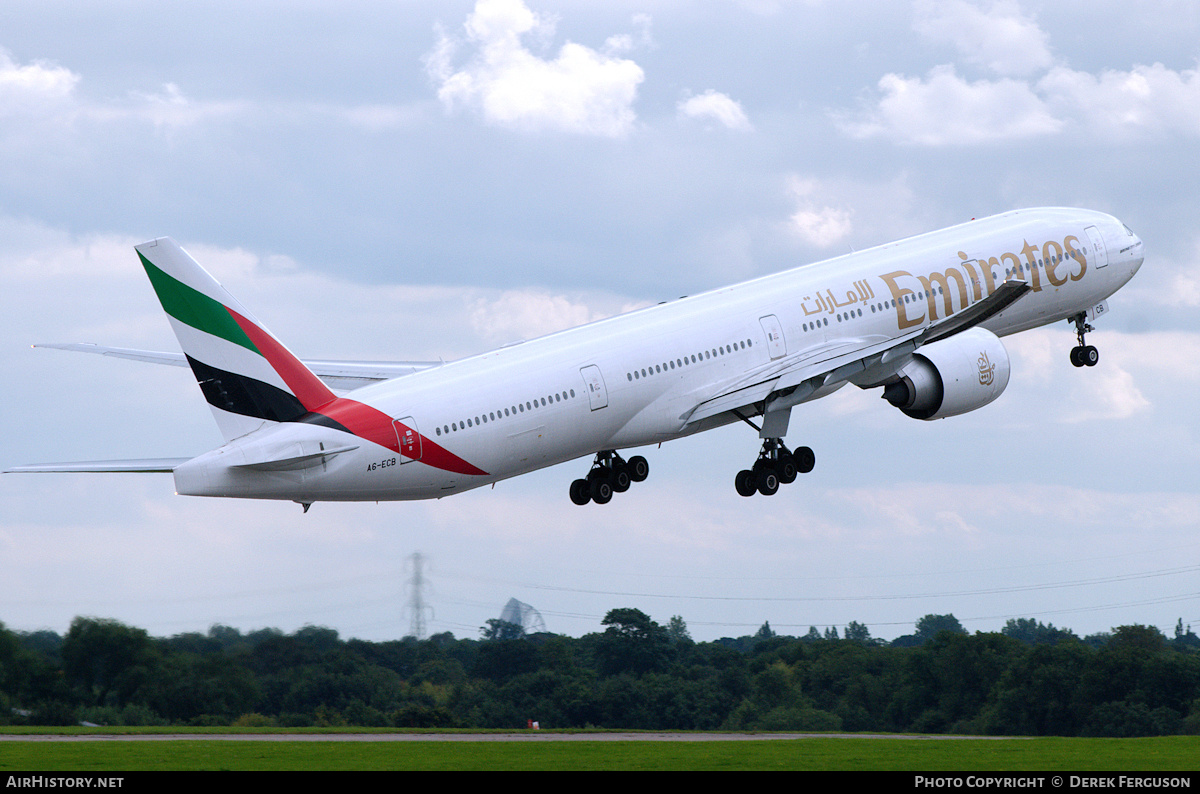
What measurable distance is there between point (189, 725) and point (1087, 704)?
211ft

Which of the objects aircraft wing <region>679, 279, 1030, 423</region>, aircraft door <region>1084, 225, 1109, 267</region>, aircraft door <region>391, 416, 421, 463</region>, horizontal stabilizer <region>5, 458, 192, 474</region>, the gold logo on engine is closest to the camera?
horizontal stabilizer <region>5, 458, 192, 474</region>

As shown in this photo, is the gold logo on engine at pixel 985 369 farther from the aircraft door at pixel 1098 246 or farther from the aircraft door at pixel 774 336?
the aircraft door at pixel 1098 246

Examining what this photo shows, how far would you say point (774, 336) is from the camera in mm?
44031

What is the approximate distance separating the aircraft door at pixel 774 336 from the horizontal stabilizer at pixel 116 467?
17.1 m

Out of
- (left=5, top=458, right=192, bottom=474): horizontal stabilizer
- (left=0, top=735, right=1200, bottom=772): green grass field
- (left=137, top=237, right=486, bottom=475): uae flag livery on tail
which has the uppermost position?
(left=137, top=237, right=486, bottom=475): uae flag livery on tail

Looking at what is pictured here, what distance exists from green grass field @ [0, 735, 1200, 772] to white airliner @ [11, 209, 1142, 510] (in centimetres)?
750

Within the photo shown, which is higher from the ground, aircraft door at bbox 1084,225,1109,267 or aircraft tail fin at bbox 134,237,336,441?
aircraft door at bbox 1084,225,1109,267

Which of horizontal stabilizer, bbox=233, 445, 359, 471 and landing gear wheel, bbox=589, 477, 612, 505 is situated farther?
landing gear wheel, bbox=589, 477, 612, 505

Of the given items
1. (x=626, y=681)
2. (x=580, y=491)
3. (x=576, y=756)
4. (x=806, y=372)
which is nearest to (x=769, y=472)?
(x=806, y=372)

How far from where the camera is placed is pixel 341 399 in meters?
36.5

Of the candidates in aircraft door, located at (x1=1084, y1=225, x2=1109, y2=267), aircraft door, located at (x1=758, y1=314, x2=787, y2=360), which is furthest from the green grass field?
aircraft door, located at (x1=1084, y1=225, x2=1109, y2=267)

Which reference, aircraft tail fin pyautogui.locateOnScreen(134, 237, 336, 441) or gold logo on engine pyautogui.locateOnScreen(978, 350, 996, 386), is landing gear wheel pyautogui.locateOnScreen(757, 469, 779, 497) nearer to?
gold logo on engine pyautogui.locateOnScreen(978, 350, 996, 386)

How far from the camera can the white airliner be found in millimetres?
35125
